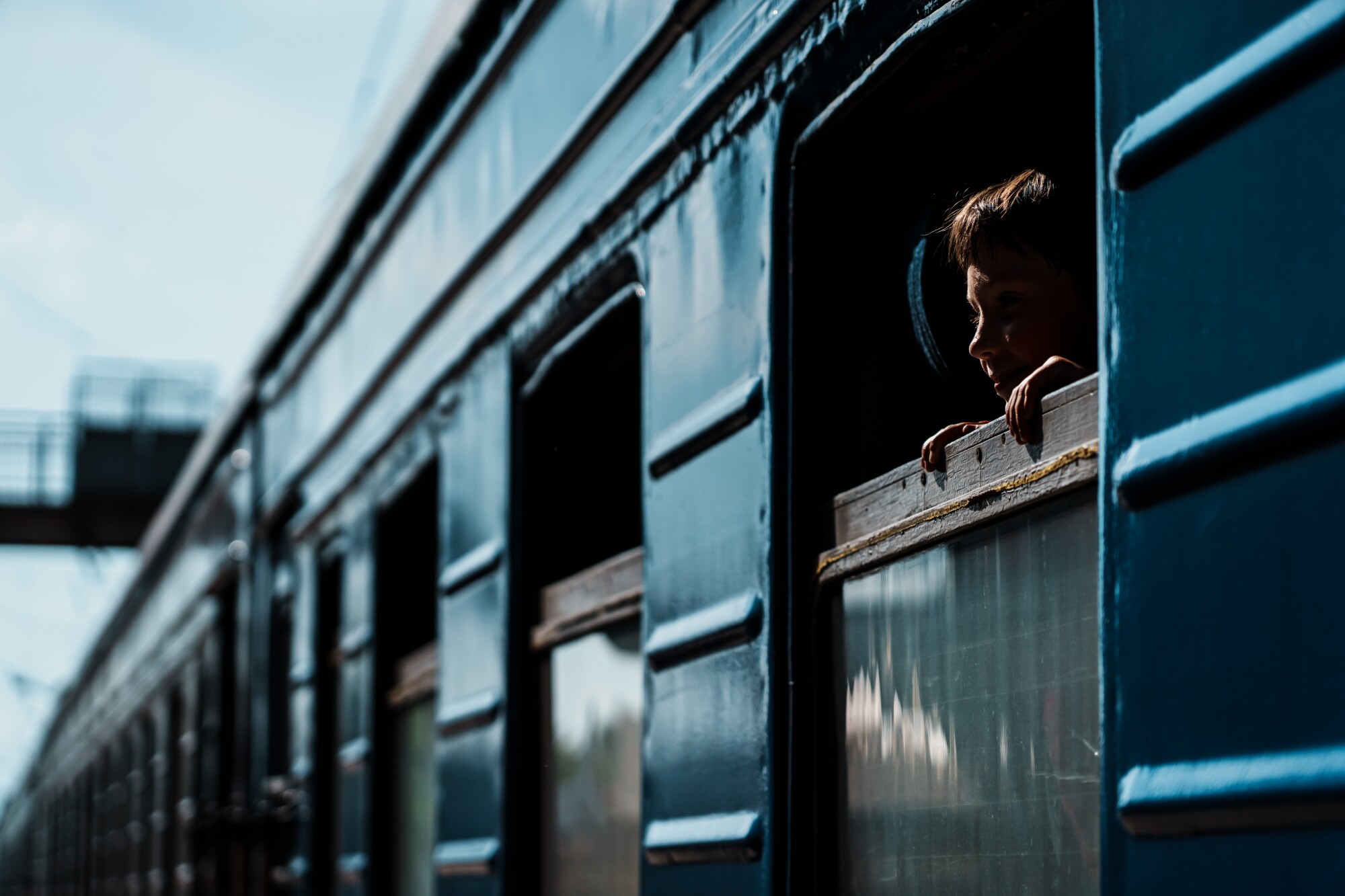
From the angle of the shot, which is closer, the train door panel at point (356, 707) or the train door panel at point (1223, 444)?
the train door panel at point (1223, 444)

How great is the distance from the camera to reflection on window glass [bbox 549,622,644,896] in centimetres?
299

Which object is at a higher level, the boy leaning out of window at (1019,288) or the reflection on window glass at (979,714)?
the boy leaning out of window at (1019,288)

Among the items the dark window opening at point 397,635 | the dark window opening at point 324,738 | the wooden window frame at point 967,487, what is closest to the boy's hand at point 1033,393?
the wooden window frame at point 967,487

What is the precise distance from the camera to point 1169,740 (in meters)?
1.45

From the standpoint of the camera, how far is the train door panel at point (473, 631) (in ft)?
11.6

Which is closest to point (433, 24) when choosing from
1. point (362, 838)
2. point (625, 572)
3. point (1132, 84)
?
point (625, 572)

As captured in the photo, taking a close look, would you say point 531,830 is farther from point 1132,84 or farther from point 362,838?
point 1132,84

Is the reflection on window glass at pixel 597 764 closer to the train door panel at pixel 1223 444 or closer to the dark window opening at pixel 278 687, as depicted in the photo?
the train door panel at pixel 1223 444

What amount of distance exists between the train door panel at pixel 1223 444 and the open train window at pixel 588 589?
148cm

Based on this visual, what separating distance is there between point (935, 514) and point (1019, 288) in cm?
27

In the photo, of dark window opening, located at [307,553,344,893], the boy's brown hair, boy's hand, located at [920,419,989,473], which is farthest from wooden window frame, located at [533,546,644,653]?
dark window opening, located at [307,553,344,893]

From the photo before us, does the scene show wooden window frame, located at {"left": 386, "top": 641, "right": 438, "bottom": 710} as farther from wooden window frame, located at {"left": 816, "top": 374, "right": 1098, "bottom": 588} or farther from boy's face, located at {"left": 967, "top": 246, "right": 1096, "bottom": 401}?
boy's face, located at {"left": 967, "top": 246, "right": 1096, "bottom": 401}

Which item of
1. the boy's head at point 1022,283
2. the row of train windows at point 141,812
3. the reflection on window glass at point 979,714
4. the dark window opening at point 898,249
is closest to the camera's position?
the reflection on window glass at point 979,714

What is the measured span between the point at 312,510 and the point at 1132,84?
428 cm
